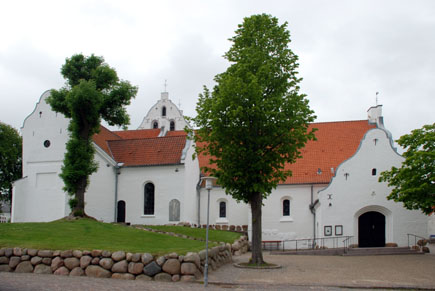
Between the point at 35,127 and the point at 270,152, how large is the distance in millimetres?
20201

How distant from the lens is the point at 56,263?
15.3 m

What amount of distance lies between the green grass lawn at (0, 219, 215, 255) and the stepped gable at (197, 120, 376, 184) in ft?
46.3

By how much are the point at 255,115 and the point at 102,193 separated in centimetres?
1806

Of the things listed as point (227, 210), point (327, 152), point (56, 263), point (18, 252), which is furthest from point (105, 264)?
point (327, 152)

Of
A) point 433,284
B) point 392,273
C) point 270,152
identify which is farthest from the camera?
point 270,152

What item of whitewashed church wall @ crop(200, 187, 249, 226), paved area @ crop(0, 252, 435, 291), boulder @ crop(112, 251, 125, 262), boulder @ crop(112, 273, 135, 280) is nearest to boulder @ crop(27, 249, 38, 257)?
paved area @ crop(0, 252, 435, 291)

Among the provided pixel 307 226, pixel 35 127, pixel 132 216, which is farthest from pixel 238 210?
pixel 35 127

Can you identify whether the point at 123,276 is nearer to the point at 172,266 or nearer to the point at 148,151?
the point at 172,266

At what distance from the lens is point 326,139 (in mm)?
36562

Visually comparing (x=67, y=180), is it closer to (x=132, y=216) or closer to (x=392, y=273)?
(x=132, y=216)

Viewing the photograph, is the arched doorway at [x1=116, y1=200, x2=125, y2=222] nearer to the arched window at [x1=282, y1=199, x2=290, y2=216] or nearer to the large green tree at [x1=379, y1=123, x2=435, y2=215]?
the arched window at [x1=282, y1=199, x2=290, y2=216]

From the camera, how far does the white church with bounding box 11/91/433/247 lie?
29484 millimetres

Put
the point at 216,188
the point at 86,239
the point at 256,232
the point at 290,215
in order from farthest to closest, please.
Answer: the point at 216,188, the point at 290,215, the point at 256,232, the point at 86,239

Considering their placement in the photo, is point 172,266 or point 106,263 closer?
point 172,266
